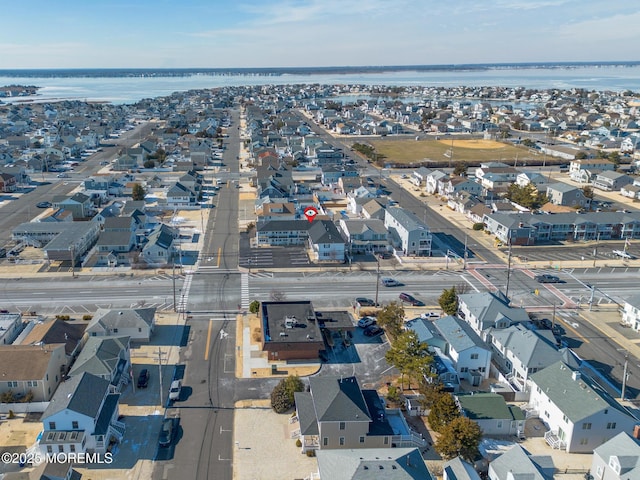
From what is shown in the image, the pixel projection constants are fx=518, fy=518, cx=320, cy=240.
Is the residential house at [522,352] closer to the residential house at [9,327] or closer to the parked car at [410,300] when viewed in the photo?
the parked car at [410,300]

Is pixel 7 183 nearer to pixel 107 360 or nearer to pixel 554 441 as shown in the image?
pixel 107 360

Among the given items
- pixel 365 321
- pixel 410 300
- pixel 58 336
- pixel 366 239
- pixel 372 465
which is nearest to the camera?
pixel 372 465

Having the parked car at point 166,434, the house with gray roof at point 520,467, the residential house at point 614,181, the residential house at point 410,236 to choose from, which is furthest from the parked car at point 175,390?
the residential house at point 614,181

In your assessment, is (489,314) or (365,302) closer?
(489,314)

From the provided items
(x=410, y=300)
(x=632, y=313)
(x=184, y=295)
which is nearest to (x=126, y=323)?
(x=184, y=295)

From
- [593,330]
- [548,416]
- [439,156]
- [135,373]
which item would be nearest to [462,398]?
[548,416]

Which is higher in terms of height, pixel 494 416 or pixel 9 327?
pixel 9 327

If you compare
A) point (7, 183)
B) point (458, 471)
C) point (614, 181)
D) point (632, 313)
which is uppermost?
point (7, 183)
